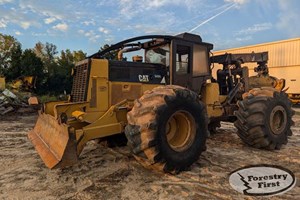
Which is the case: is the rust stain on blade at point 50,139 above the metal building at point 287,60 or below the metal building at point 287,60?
below

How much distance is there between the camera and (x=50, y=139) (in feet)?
16.2

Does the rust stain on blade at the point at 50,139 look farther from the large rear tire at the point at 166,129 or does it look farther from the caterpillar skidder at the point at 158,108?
the large rear tire at the point at 166,129

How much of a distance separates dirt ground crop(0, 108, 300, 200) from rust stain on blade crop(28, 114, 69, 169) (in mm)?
368

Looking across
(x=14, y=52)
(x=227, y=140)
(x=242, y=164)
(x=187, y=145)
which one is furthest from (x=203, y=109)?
(x=14, y=52)

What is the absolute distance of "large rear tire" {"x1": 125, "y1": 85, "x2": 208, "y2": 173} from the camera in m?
4.40

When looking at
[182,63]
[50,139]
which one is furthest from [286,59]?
[50,139]

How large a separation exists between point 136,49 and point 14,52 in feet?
93.3

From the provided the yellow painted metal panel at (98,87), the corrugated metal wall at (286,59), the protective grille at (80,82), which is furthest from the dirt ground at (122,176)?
the corrugated metal wall at (286,59)

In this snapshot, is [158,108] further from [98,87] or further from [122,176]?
[98,87]

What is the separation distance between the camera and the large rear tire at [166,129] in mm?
4402

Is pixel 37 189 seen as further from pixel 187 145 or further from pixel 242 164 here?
pixel 242 164

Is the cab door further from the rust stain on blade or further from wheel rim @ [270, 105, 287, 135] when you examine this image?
the rust stain on blade

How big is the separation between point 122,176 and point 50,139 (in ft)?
4.65

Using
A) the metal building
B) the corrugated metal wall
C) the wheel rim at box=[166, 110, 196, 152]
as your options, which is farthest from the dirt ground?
the corrugated metal wall
